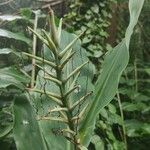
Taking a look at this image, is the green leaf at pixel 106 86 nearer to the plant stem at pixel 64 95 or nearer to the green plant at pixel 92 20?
the plant stem at pixel 64 95

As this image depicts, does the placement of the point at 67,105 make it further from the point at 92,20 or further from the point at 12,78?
the point at 92,20

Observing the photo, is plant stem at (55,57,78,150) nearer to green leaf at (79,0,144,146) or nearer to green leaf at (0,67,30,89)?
green leaf at (79,0,144,146)

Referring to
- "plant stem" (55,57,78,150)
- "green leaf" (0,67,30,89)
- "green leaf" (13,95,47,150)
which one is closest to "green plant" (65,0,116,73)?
"green leaf" (0,67,30,89)

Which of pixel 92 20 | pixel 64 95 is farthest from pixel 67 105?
pixel 92 20

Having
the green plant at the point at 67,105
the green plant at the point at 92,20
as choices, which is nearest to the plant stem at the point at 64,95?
the green plant at the point at 67,105

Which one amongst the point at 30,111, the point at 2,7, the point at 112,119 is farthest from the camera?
the point at 2,7

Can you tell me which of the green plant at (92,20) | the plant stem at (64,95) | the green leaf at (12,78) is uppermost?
the plant stem at (64,95)

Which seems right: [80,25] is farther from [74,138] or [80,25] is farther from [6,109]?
[74,138]

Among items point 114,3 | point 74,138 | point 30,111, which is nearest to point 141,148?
point 114,3
